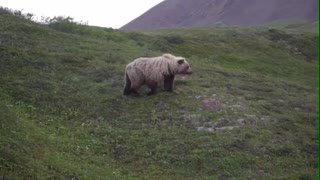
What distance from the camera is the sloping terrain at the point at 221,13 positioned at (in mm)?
113137

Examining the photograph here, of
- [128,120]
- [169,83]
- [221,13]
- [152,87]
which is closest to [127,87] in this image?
[152,87]

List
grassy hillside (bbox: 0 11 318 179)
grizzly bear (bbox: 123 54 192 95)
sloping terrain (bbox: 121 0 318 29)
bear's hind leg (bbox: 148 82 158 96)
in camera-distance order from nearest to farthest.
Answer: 1. grassy hillside (bbox: 0 11 318 179)
2. grizzly bear (bbox: 123 54 192 95)
3. bear's hind leg (bbox: 148 82 158 96)
4. sloping terrain (bbox: 121 0 318 29)

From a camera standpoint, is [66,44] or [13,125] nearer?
[13,125]

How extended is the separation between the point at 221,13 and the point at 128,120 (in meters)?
109

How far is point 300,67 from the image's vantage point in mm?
40938

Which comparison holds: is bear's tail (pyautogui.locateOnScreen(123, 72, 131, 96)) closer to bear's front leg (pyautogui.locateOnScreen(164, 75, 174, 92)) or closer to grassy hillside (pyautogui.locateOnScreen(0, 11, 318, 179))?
grassy hillside (pyautogui.locateOnScreen(0, 11, 318, 179))

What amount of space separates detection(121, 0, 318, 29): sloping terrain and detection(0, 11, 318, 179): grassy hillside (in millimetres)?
81314

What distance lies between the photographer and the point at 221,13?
124 metres

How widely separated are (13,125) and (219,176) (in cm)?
545

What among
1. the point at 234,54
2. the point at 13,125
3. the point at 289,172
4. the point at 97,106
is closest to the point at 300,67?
the point at 234,54

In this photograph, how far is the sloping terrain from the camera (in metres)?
113

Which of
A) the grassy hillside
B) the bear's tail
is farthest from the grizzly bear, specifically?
the grassy hillside

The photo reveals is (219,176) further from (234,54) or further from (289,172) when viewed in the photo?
(234,54)

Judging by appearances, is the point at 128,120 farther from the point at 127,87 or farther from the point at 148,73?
the point at 148,73
